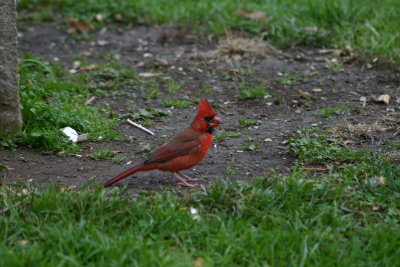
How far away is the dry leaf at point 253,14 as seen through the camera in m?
8.98

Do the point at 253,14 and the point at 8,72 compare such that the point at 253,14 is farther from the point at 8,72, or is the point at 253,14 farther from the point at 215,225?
the point at 215,225

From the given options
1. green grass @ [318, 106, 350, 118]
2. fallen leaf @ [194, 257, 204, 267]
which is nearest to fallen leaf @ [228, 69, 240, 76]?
green grass @ [318, 106, 350, 118]

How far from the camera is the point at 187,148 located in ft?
15.0

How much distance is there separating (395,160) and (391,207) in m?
0.80

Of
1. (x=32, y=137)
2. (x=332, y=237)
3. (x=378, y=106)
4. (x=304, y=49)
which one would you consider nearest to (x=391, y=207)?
(x=332, y=237)

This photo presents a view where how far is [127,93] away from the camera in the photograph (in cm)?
714

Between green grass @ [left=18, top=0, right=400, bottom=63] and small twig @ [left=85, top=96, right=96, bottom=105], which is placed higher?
green grass @ [left=18, top=0, right=400, bottom=63]

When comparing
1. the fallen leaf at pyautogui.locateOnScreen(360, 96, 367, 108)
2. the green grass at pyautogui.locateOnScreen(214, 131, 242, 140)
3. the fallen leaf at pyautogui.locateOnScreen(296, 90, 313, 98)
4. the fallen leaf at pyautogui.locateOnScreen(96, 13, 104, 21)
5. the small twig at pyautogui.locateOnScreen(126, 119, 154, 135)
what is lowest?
the fallen leaf at pyautogui.locateOnScreen(296, 90, 313, 98)

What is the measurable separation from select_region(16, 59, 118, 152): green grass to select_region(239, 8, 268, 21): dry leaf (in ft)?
10.6

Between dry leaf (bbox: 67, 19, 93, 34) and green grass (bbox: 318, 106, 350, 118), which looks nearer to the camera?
green grass (bbox: 318, 106, 350, 118)

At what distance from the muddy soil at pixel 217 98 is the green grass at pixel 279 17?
11.6 inches

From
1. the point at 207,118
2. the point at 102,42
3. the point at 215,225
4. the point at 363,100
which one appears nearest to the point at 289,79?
the point at 363,100

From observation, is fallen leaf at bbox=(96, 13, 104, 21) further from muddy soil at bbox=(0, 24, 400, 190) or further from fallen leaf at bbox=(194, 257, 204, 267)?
fallen leaf at bbox=(194, 257, 204, 267)

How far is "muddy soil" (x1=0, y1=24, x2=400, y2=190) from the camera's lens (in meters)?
5.01
